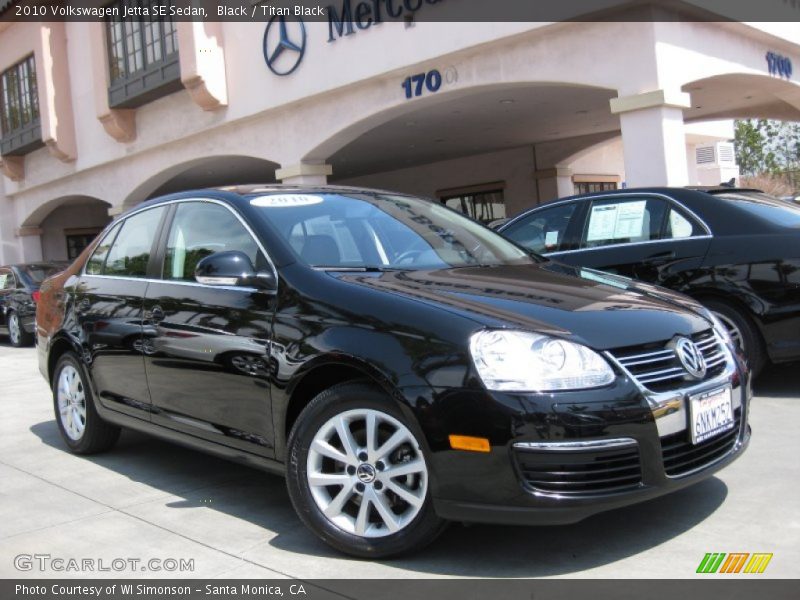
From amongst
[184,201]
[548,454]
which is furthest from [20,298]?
[548,454]

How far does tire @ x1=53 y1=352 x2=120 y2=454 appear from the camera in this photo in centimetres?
545

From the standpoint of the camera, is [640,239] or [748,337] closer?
[748,337]

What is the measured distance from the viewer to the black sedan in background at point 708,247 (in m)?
5.90

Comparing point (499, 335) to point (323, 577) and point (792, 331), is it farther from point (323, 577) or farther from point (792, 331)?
point (792, 331)

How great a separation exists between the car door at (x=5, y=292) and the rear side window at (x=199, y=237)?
11.1m

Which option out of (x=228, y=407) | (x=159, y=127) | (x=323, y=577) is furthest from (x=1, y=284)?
(x=323, y=577)

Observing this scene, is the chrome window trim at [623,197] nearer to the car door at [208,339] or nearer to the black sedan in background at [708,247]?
the black sedan in background at [708,247]

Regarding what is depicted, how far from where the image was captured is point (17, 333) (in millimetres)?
14367

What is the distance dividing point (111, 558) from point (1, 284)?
12691 millimetres

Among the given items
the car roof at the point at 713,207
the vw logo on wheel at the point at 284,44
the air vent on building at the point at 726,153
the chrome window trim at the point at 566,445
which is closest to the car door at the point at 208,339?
the chrome window trim at the point at 566,445

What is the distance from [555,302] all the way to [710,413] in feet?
2.53

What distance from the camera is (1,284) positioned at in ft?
48.9

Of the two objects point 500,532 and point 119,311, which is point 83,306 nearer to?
point 119,311

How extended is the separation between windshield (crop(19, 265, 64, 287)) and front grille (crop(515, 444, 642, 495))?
12.8 m
